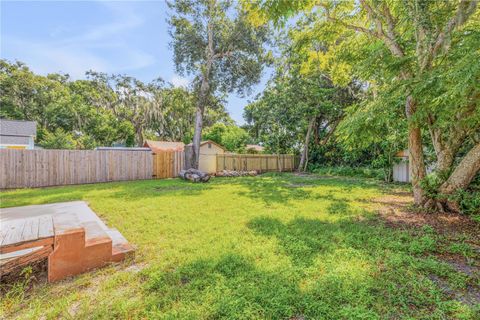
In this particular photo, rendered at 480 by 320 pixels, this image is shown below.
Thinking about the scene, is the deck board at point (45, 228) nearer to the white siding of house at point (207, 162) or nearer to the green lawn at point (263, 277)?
the green lawn at point (263, 277)

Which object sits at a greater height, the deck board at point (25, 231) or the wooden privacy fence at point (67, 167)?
the wooden privacy fence at point (67, 167)

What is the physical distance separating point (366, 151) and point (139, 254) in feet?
44.6

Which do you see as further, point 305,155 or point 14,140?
point 305,155

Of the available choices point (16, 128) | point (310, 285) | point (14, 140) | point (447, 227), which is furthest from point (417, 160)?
point (16, 128)

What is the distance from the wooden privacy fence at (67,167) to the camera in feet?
26.3

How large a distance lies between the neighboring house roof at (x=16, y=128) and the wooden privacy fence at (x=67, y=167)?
861 centimetres

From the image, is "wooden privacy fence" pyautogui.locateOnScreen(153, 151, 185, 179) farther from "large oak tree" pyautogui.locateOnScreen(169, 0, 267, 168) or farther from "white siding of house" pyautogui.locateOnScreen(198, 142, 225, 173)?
"white siding of house" pyautogui.locateOnScreen(198, 142, 225, 173)

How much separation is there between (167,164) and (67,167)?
4.09 m

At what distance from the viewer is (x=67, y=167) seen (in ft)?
29.1

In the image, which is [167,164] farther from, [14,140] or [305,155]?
[14,140]

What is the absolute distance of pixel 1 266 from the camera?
7.63 feet

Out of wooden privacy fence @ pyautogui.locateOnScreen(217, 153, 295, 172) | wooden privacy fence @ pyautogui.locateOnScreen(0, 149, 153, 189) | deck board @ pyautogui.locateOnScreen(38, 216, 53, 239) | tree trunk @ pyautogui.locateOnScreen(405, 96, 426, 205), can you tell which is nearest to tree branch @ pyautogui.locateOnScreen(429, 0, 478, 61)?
tree trunk @ pyautogui.locateOnScreen(405, 96, 426, 205)

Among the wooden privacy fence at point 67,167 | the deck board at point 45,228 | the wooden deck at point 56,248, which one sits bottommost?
the wooden deck at point 56,248

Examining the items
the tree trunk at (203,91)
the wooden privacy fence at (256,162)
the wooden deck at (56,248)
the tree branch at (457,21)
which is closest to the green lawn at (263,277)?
the wooden deck at (56,248)
